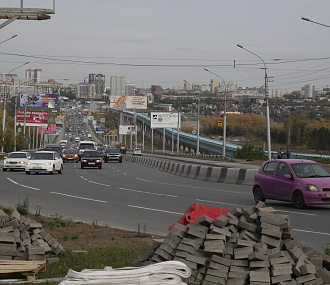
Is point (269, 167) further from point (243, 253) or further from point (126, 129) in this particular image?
point (126, 129)

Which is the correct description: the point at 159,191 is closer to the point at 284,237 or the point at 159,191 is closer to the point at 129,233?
the point at 129,233

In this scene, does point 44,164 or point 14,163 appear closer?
point 44,164

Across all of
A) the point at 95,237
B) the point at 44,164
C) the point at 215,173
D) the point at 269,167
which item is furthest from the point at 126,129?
the point at 95,237

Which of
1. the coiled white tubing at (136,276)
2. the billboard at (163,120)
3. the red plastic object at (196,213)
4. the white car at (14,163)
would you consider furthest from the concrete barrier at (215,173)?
the billboard at (163,120)

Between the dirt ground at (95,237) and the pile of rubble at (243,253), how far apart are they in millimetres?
3376

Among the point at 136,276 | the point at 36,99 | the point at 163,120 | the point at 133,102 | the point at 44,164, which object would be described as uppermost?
the point at 133,102

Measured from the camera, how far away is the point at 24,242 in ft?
31.5

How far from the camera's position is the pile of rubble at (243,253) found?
7691 millimetres

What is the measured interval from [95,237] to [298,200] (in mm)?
9482

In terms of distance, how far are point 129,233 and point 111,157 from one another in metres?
59.4

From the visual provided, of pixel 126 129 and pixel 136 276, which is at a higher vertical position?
pixel 136 276

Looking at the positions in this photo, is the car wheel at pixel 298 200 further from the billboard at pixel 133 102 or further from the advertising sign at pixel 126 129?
the billboard at pixel 133 102

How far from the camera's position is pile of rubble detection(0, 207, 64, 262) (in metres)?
9.24

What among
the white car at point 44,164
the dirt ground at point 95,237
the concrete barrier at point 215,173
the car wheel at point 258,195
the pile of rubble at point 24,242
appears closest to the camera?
the pile of rubble at point 24,242
